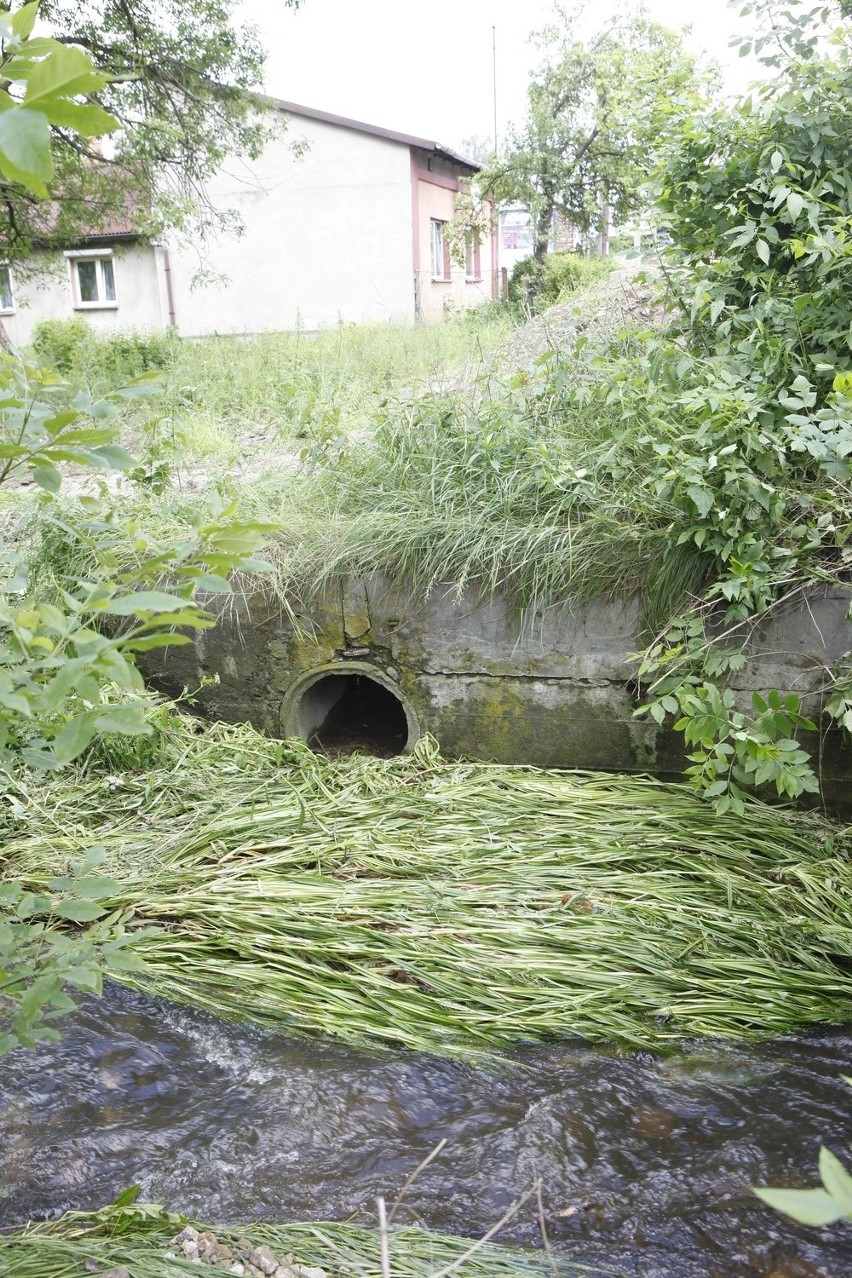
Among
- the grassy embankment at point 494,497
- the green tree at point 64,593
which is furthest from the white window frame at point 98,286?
the green tree at point 64,593

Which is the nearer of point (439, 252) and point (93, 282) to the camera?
point (93, 282)

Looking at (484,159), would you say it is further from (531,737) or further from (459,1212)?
(459,1212)

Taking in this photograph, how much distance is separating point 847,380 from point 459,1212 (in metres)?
3.26

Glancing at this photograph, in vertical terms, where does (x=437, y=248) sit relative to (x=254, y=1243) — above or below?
above

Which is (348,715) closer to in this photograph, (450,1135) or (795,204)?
(450,1135)

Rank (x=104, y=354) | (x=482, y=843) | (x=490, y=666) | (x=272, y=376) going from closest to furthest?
(x=482, y=843)
(x=490, y=666)
(x=272, y=376)
(x=104, y=354)

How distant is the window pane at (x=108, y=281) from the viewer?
76.1 feet

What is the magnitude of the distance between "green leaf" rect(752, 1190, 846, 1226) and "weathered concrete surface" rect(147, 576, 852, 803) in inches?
147

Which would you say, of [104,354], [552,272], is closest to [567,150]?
[552,272]

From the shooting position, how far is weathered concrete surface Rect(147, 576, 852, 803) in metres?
4.48

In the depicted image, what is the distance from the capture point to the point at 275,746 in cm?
527

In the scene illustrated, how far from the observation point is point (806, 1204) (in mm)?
811

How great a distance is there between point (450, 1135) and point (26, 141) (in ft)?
9.48

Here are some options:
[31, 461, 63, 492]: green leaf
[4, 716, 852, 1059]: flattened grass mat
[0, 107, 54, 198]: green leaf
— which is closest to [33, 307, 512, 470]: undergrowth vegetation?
[4, 716, 852, 1059]: flattened grass mat
